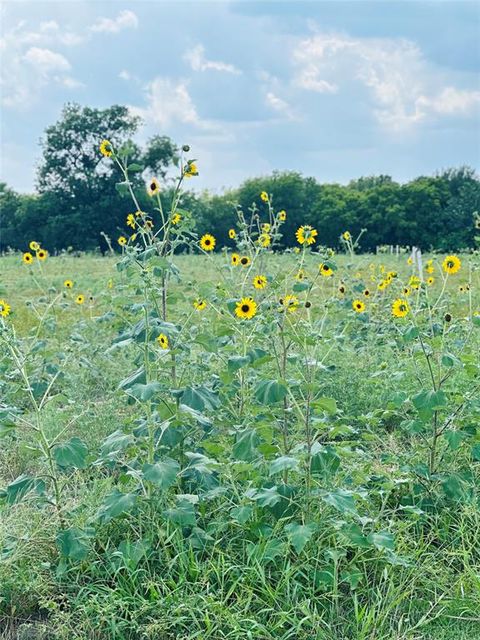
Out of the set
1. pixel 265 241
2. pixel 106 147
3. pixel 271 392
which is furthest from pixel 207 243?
pixel 271 392

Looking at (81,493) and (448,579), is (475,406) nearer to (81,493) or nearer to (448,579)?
(448,579)

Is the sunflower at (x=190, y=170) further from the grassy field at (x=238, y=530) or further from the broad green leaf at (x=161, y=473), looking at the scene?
the broad green leaf at (x=161, y=473)

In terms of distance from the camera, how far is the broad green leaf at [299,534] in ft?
7.27

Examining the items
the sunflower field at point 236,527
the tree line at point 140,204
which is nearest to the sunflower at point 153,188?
the sunflower field at point 236,527

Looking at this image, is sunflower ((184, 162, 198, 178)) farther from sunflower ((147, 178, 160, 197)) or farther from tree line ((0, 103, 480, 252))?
tree line ((0, 103, 480, 252))

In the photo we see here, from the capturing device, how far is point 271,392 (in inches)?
95.3

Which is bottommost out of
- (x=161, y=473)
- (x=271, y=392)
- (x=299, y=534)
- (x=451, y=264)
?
(x=299, y=534)

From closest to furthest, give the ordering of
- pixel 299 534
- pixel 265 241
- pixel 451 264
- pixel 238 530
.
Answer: pixel 299 534
pixel 238 530
pixel 451 264
pixel 265 241

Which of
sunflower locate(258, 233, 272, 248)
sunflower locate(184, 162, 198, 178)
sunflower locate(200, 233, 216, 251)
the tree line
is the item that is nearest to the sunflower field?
sunflower locate(184, 162, 198, 178)

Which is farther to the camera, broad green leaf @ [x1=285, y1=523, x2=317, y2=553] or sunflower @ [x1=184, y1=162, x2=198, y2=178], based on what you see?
sunflower @ [x1=184, y1=162, x2=198, y2=178]

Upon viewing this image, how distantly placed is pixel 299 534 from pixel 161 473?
1.53 feet

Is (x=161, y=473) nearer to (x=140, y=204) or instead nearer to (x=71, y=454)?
(x=71, y=454)

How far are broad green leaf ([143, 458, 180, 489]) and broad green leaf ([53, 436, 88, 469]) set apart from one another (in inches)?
8.8

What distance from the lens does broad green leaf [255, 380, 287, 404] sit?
240cm
